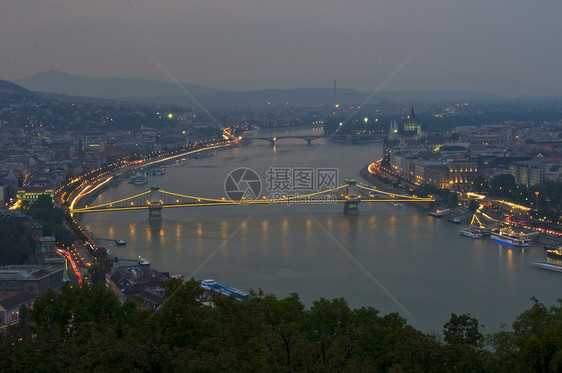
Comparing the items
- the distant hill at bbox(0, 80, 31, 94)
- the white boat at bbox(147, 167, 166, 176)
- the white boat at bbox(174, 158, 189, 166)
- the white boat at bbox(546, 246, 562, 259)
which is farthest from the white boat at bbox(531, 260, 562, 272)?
the distant hill at bbox(0, 80, 31, 94)

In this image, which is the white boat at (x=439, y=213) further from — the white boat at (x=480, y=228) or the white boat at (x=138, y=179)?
the white boat at (x=138, y=179)

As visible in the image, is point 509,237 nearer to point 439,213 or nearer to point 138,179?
point 439,213

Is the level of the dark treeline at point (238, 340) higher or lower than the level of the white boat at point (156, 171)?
higher

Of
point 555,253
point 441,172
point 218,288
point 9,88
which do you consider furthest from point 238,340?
point 9,88

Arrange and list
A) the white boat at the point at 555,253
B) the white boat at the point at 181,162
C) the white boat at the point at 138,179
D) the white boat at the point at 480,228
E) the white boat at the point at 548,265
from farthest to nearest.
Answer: the white boat at the point at 181,162 < the white boat at the point at 138,179 < the white boat at the point at 480,228 < the white boat at the point at 555,253 < the white boat at the point at 548,265

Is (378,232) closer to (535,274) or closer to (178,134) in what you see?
(535,274)

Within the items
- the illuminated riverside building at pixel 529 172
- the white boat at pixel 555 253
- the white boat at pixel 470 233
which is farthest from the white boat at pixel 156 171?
the white boat at pixel 555 253
